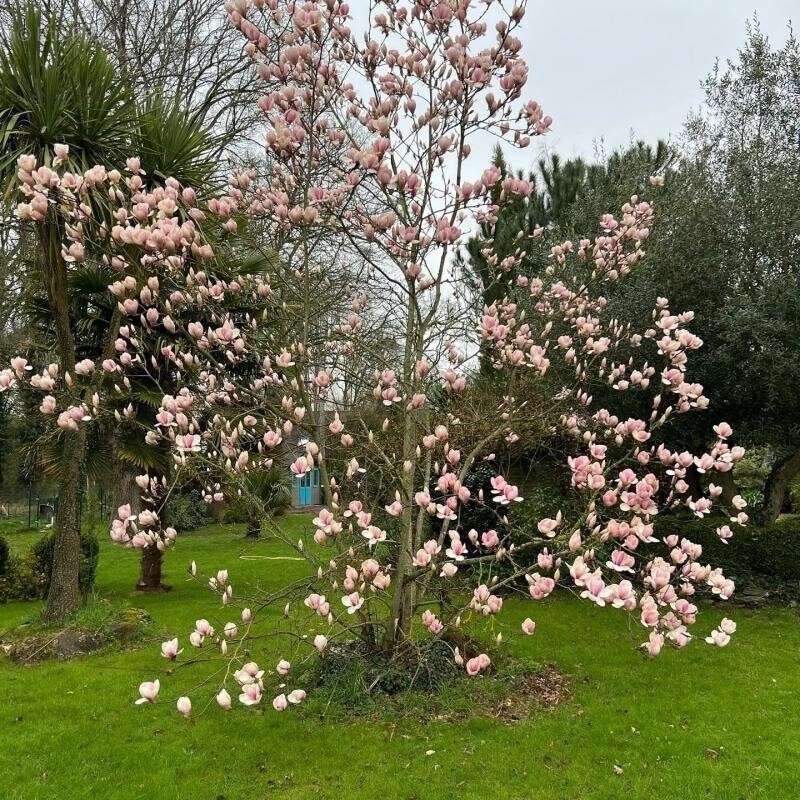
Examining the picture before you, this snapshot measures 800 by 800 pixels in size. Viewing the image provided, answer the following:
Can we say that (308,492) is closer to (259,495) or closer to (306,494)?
(306,494)

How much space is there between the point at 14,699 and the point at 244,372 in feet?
16.9

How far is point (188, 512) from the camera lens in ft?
73.0

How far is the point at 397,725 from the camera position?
509cm

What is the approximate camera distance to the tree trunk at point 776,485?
10.0 meters

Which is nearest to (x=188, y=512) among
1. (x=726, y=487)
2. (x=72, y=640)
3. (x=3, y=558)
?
(x=3, y=558)

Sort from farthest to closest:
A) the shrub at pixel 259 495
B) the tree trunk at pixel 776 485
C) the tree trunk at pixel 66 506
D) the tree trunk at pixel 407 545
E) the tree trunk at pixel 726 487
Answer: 1. the tree trunk at pixel 726 487
2. the tree trunk at pixel 776 485
3. the tree trunk at pixel 66 506
4. the tree trunk at pixel 407 545
5. the shrub at pixel 259 495

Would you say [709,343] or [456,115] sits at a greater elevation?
[456,115]

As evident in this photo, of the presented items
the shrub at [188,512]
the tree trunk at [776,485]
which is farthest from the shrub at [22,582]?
the tree trunk at [776,485]

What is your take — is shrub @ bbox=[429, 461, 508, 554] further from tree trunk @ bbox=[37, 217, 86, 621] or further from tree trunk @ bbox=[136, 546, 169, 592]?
tree trunk @ bbox=[37, 217, 86, 621]

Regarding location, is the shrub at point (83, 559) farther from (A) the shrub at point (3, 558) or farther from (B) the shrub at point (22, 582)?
(A) the shrub at point (3, 558)

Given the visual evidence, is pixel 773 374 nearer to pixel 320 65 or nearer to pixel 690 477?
pixel 690 477

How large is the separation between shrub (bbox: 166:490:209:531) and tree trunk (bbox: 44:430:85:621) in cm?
1298

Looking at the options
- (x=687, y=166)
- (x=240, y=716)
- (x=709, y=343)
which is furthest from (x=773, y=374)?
(x=240, y=716)

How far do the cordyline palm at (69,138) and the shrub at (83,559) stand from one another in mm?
944
